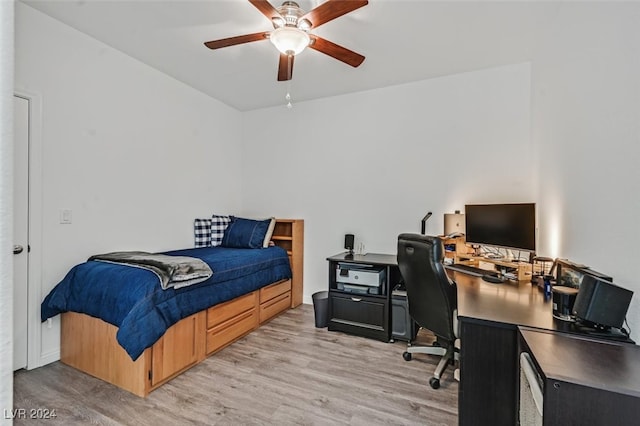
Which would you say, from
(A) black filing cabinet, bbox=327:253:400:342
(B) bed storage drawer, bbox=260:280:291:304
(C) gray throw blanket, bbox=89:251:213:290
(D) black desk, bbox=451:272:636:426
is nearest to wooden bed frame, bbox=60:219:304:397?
(B) bed storage drawer, bbox=260:280:291:304

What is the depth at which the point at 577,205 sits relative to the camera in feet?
5.99

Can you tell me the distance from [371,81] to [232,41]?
1.83 m

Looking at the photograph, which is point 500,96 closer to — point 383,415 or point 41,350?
point 383,415

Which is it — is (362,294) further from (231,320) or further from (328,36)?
(328,36)

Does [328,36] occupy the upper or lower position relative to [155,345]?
upper

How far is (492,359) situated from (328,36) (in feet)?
8.49

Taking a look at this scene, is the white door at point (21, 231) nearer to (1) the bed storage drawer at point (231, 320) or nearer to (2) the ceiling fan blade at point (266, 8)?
(1) the bed storage drawer at point (231, 320)

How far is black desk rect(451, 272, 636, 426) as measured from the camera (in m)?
1.41

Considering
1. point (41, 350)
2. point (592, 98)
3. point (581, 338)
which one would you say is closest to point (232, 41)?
point (592, 98)

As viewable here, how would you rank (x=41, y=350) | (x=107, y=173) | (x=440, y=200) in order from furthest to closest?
(x=440, y=200), (x=107, y=173), (x=41, y=350)

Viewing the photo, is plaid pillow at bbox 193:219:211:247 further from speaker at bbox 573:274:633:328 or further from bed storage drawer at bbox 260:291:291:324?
speaker at bbox 573:274:633:328

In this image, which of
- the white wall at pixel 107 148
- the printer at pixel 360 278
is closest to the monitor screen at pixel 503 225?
the printer at pixel 360 278

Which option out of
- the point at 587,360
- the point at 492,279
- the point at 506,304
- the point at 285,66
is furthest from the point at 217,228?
the point at 587,360

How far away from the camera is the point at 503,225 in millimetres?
2389
